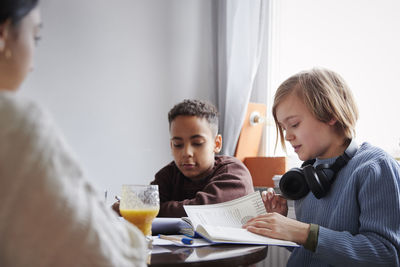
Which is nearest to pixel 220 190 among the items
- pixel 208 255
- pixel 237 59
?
pixel 208 255

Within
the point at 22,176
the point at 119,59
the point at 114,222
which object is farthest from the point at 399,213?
the point at 119,59

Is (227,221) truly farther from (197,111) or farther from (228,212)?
(197,111)

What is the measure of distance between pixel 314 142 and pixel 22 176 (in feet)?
3.11

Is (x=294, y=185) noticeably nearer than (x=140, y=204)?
No

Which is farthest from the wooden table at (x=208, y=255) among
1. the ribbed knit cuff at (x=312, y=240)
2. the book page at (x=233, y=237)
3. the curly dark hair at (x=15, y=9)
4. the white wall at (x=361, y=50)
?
the white wall at (x=361, y=50)

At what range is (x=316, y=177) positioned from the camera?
1098 mm

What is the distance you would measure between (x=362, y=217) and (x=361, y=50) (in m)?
1.31

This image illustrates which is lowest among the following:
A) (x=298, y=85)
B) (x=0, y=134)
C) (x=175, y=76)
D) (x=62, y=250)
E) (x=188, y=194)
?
(x=188, y=194)

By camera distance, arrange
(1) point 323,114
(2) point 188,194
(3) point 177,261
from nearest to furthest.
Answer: (3) point 177,261, (1) point 323,114, (2) point 188,194

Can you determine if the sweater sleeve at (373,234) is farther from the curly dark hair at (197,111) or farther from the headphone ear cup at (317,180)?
the curly dark hair at (197,111)

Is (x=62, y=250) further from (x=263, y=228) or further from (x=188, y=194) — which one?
(x=188, y=194)

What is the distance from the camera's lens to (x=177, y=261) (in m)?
0.74

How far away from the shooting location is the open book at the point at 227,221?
908mm

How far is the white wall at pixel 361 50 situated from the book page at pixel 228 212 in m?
1.04
